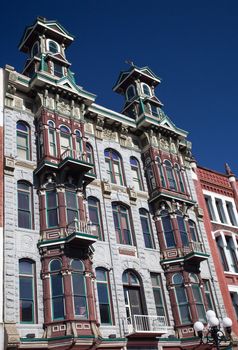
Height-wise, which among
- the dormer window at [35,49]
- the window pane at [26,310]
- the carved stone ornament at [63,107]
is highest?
the dormer window at [35,49]

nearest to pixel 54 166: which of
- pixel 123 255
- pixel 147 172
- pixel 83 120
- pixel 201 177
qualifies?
pixel 83 120

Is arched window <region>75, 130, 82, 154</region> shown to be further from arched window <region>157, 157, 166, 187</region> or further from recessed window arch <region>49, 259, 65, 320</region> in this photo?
recessed window arch <region>49, 259, 65, 320</region>

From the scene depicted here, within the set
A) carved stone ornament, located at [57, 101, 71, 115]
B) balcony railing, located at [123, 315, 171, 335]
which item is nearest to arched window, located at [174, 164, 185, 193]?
carved stone ornament, located at [57, 101, 71, 115]

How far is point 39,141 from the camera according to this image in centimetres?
2680

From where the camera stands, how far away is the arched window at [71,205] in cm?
2455

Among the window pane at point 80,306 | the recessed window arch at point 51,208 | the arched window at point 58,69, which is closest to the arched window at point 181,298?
the window pane at point 80,306

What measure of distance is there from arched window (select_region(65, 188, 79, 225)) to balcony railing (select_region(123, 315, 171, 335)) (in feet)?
20.9

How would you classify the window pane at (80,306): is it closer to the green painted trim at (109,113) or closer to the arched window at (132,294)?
the arched window at (132,294)

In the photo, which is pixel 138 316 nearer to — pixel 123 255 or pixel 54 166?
pixel 123 255

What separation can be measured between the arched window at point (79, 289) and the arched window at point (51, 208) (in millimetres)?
2538

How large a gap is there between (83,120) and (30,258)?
1042 centimetres

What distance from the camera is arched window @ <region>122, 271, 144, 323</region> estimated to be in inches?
998

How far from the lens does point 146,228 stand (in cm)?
2934

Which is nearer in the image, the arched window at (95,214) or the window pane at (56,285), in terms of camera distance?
the window pane at (56,285)
